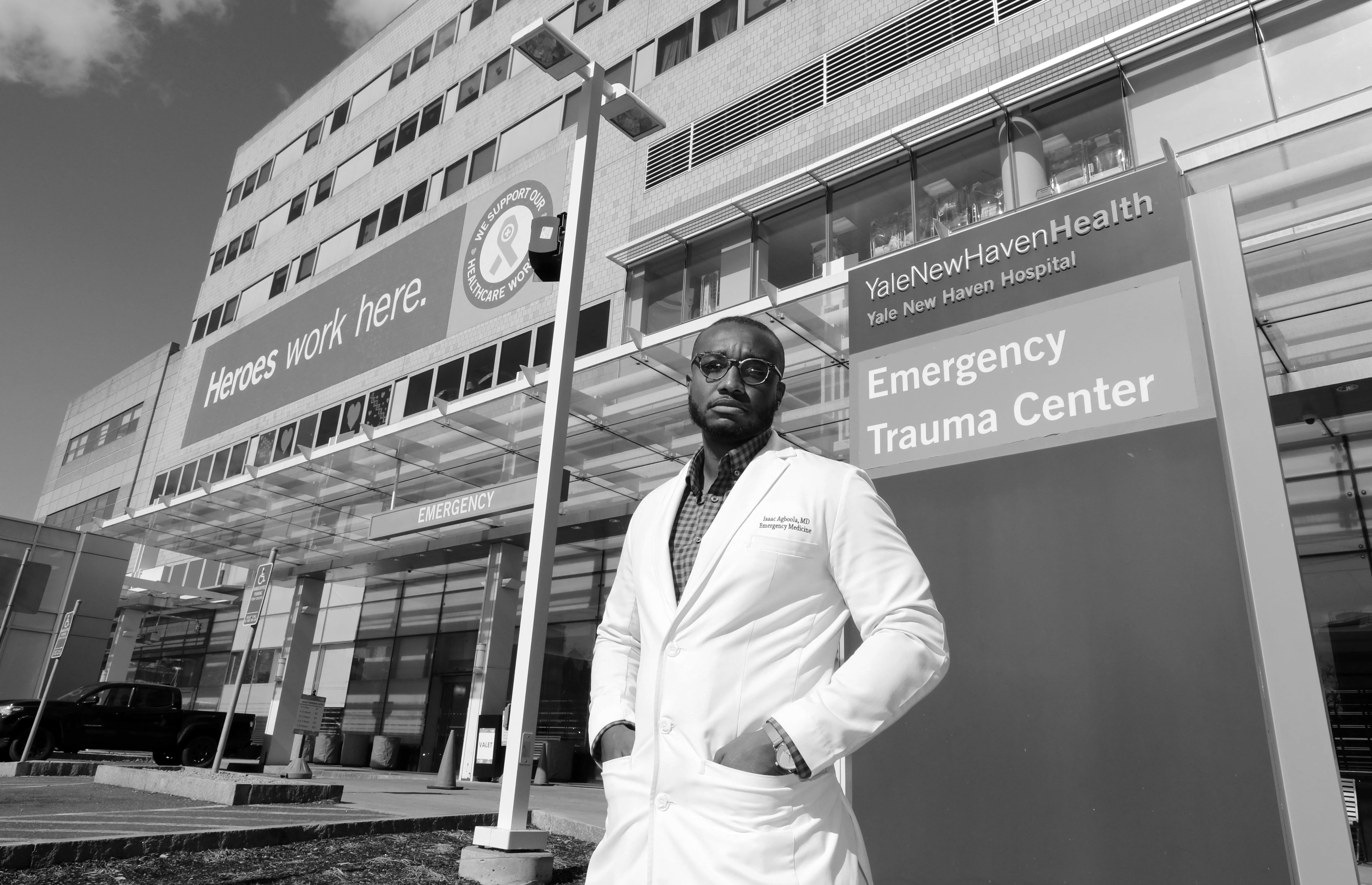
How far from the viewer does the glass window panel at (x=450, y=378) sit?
2167cm

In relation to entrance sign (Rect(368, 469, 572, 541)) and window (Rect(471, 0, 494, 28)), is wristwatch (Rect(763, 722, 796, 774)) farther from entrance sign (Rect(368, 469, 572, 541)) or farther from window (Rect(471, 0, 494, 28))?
window (Rect(471, 0, 494, 28))

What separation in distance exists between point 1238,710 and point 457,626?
65.1 feet

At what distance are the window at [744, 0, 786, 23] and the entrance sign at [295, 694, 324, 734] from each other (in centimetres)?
1659

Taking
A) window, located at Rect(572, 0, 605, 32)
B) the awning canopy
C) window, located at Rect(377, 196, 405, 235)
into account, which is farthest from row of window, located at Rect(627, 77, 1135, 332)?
window, located at Rect(377, 196, 405, 235)

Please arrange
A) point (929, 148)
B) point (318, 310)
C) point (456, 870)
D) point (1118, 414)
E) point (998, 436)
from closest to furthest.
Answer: point (1118, 414) < point (998, 436) < point (456, 870) < point (318, 310) < point (929, 148)

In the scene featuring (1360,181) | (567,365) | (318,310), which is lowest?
(567,365)

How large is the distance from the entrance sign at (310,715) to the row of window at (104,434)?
78.0 ft

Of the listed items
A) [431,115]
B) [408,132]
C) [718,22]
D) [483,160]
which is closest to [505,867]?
[718,22]

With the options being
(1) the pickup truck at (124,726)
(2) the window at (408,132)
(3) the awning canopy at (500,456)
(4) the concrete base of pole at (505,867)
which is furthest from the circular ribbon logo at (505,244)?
(2) the window at (408,132)

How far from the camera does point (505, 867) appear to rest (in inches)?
211

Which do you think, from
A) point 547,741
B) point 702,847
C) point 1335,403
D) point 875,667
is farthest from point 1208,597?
point 547,741

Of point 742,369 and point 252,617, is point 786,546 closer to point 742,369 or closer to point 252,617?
point 742,369

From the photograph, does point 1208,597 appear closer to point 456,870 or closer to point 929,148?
point 456,870

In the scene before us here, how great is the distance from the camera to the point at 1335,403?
10719 millimetres
